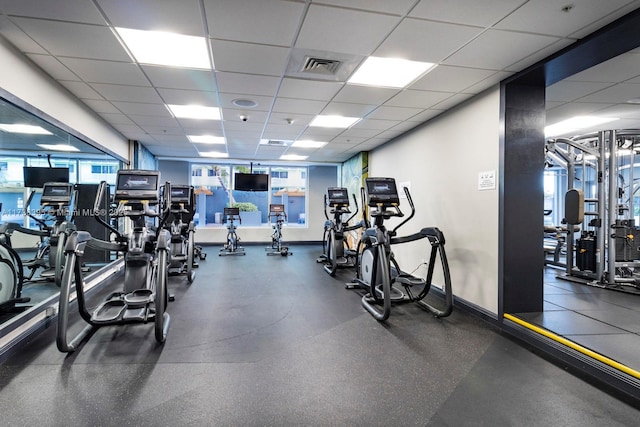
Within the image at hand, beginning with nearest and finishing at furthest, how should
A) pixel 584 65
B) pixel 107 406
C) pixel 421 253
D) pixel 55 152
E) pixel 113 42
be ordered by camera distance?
pixel 107 406 < pixel 113 42 < pixel 584 65 < pixel 55 152 < pixel 421 253

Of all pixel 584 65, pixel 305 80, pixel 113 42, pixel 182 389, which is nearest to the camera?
pixel 182 389

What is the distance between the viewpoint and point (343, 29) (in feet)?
8.18

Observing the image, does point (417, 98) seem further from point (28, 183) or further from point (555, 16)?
point (28, 183)

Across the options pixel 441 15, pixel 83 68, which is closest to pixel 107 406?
pixel 83 68

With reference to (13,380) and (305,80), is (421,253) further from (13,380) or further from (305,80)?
(13,380)

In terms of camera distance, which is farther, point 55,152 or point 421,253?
point 421,253

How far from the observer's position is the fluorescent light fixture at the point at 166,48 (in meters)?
2.60

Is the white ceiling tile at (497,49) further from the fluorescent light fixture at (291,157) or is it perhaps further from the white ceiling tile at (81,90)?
the fluorescent light fixture at (291,157)

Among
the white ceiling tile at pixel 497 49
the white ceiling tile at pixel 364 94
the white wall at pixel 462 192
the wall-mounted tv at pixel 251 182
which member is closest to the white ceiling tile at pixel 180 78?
the white ceiling tile at pixel 364 94

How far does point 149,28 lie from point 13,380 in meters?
2.80

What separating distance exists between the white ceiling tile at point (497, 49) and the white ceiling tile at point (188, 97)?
2827 mm

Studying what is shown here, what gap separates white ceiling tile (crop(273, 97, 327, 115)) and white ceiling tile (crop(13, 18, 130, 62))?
1.84 m

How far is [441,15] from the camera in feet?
7.50

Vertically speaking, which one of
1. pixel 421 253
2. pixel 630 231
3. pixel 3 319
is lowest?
pixel 3 319
